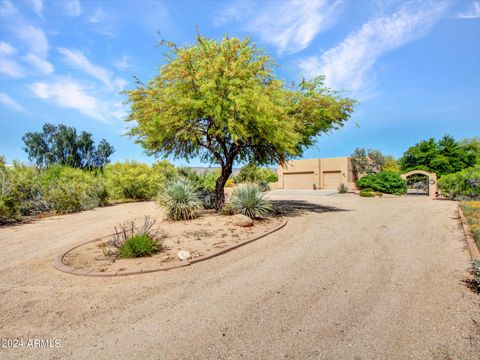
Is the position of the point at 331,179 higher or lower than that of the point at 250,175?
lower

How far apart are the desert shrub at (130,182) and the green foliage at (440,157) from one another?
41285 millimetres

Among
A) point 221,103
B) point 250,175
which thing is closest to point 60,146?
point 250,175

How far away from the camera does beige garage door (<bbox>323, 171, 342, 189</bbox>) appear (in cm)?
3822

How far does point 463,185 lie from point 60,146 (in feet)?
216

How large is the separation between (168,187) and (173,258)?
5621 mm

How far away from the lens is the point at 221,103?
420 inches

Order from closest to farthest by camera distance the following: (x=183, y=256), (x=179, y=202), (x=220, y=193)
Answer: (x=183, y=256) < (x=179, y=202) < (x=220, y=193)

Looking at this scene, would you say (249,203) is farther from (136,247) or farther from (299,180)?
(299,180)

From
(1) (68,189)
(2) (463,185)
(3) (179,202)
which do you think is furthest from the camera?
(2) (463,185)

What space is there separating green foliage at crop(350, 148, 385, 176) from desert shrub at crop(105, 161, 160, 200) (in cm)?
2965

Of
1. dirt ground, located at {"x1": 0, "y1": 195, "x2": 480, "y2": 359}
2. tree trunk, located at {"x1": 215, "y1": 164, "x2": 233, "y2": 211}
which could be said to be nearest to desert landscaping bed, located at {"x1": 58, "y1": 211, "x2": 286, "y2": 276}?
dirt ground, located at {"x1": 0, "y1": 195, "x2": 480, "y2": 359}

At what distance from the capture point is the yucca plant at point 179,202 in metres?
11.0

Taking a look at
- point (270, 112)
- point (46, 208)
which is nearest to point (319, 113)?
point (270, 112)

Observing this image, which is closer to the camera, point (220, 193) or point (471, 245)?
point (471, 245)
